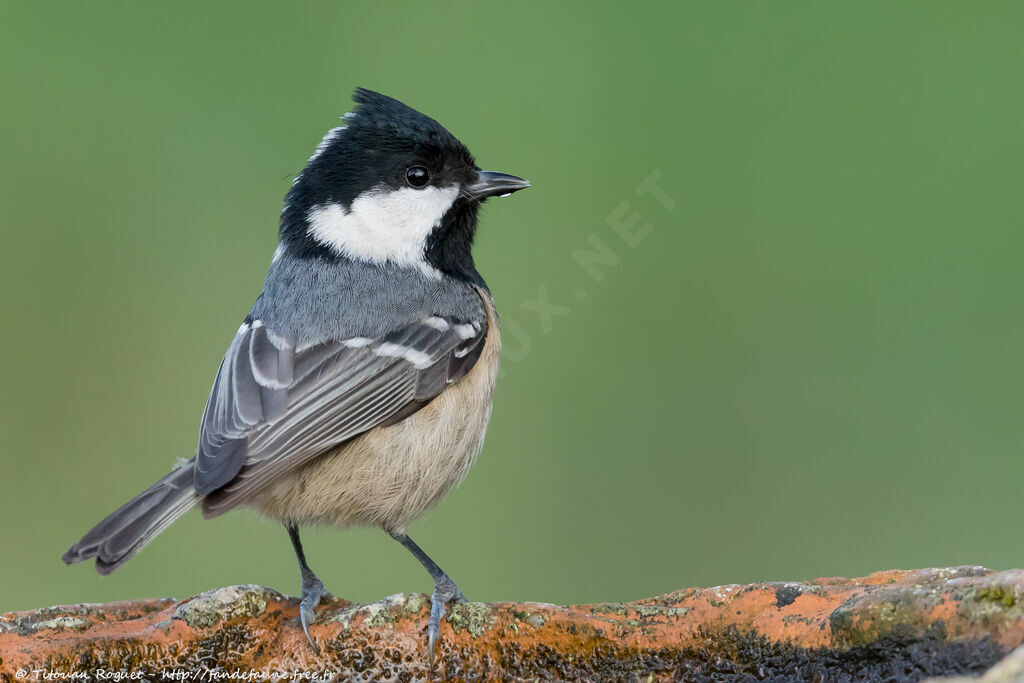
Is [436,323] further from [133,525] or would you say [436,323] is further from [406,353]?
[133,525]

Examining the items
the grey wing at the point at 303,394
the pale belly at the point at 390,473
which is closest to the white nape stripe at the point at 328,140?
the grey wing at the point at 303,394

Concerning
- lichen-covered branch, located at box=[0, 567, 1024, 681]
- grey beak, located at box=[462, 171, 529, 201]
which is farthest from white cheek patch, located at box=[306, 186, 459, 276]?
lichen-covered branch, located at box=[0, 567, 1024, 681]

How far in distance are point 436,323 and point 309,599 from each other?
0.84m

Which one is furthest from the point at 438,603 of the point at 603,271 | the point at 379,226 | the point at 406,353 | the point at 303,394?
the point at 603,271

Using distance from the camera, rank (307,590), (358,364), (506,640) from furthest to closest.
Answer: (358,364), (307,590), (506,640)

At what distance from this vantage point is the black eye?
3.21 metres

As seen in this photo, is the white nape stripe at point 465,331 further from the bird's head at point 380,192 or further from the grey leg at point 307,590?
the grey leg at point 307,590

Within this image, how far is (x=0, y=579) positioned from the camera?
165 inches

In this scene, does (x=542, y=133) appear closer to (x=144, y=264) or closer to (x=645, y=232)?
(x=645, y=232)

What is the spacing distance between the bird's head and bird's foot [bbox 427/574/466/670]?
96 centimetres

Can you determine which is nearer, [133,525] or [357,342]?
[133,525]

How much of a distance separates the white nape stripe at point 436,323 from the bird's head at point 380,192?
0.62 feet

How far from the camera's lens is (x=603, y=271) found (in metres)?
4.83

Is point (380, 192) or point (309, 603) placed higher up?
point (380, 192)
